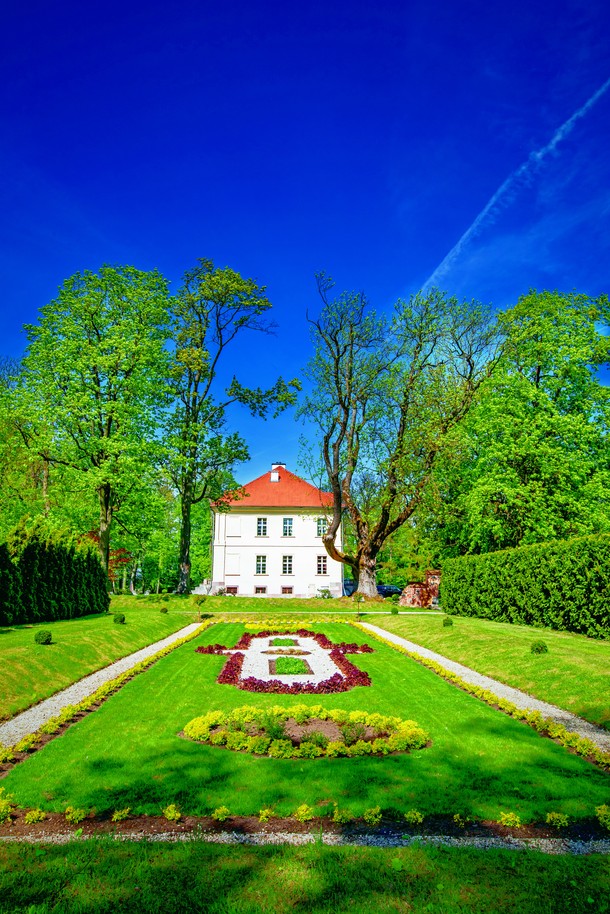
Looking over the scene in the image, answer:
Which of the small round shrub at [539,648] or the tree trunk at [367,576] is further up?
the tree trunk at [367,576]

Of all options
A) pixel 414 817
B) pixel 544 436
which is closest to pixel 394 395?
pixel 544 436

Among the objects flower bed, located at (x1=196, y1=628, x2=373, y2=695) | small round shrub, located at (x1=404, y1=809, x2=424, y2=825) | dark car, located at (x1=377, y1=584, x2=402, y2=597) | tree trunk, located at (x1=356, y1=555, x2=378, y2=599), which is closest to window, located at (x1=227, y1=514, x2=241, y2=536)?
tree trunk, located at (x1=356, y1=555, x2=378, y2=599)

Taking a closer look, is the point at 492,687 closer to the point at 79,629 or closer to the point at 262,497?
the point at 79,629

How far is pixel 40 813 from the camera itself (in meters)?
6.17

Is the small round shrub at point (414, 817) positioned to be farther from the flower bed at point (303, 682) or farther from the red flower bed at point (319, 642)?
the red flower bed at point (319, 642)

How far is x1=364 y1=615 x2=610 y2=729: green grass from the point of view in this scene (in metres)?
11.4

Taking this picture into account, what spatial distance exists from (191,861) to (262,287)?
3341 centimetres

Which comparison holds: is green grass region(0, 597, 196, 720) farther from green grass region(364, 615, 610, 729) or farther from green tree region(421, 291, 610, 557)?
green tree region(421, 291, 610, 557)

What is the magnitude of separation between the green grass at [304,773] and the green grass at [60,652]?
2.06 metres

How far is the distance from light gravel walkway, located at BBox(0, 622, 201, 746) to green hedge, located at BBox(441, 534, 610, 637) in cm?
1444

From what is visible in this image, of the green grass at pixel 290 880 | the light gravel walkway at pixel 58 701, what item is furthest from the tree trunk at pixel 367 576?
the green grass at pixel 290 880

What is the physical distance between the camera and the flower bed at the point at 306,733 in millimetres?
8484

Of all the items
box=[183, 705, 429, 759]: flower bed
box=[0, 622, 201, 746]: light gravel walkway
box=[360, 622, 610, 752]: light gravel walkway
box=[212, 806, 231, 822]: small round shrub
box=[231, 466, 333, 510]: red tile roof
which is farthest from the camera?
box=[231, 466, 333, 510]: red tile roof

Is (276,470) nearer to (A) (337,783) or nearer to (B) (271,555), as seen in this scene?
(B) (271,555)
